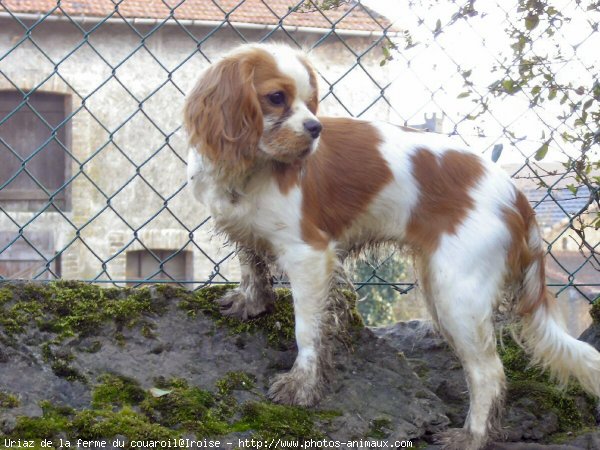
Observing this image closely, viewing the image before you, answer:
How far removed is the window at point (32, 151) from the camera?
14.4 meters

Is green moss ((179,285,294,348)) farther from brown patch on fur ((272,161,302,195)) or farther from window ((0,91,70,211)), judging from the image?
window ((0,91,70,211))

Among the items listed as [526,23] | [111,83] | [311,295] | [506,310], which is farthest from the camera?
[111,83]

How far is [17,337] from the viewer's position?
3.20 m

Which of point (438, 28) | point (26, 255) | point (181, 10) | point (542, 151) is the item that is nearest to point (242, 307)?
point (542, 151)

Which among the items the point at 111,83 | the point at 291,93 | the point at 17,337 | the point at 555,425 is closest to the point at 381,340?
the point at 555,425

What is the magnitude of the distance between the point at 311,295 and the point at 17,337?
3.79 ft

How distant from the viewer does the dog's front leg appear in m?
3.24

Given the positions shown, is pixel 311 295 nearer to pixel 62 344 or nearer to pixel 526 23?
pixel 62 344

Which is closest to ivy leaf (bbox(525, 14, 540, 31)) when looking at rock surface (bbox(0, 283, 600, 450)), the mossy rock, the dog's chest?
the dog's chest

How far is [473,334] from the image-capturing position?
3.22 metres

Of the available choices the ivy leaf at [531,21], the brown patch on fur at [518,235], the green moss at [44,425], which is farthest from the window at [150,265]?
the green moss at [44,425]

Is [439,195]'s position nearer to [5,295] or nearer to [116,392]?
[116,392]

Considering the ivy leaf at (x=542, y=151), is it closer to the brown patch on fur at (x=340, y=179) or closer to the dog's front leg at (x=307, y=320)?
the brown patch on fur at (x=340, y=179)

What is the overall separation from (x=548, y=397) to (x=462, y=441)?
2.14 feet
